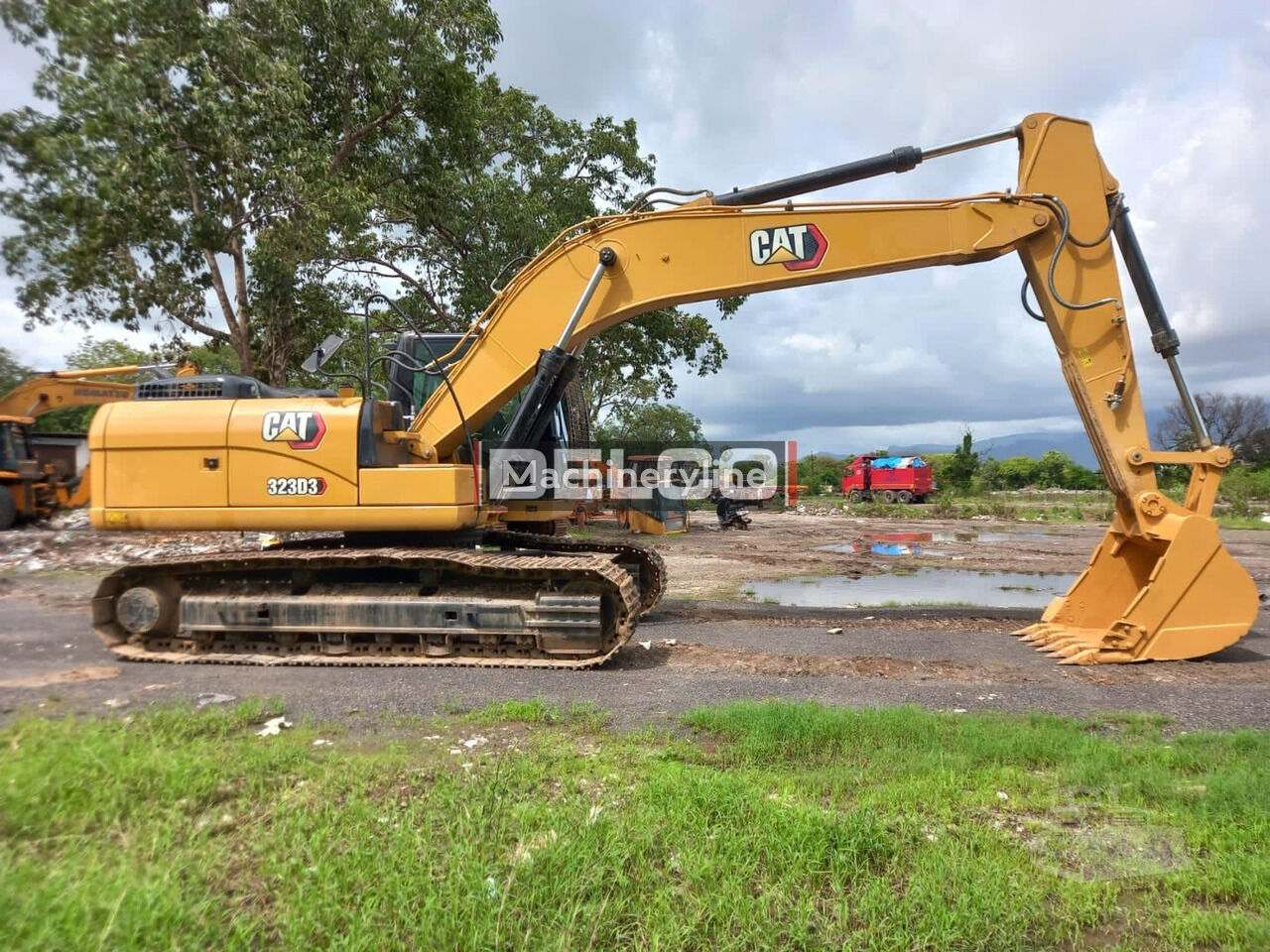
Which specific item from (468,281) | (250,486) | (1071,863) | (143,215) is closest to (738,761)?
(1071,863)

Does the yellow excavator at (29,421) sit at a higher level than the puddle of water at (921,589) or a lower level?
higher

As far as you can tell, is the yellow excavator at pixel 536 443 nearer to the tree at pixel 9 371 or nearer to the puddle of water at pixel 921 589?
the puddle of water at pixel 921 589

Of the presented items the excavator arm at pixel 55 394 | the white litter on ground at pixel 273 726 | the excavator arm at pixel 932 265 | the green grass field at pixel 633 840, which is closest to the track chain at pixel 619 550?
the excavator arm at pixel 932 265

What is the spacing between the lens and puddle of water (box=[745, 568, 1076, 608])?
32.0 feet

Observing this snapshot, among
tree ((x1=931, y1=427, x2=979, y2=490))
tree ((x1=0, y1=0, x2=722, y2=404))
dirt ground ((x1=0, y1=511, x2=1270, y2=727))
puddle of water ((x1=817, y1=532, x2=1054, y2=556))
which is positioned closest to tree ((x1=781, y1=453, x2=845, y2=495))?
tree ((x1=931, y1=427, x2=979, y2=490))

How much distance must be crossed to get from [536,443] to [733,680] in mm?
2863

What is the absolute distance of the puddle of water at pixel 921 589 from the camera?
9766 millimetres

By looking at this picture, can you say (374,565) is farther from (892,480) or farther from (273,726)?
(892,480)

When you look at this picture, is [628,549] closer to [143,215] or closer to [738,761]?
[738,761]

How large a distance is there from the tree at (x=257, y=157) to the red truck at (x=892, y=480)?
25253mm

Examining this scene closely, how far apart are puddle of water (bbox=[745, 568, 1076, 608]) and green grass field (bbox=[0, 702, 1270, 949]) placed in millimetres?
5751

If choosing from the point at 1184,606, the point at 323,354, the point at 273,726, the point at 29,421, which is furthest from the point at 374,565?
the point at 29,421

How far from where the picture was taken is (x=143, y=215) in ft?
41.1

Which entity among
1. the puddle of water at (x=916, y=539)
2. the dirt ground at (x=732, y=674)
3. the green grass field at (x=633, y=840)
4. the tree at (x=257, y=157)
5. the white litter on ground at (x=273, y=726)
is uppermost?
the tree at (x=257, y=157)
